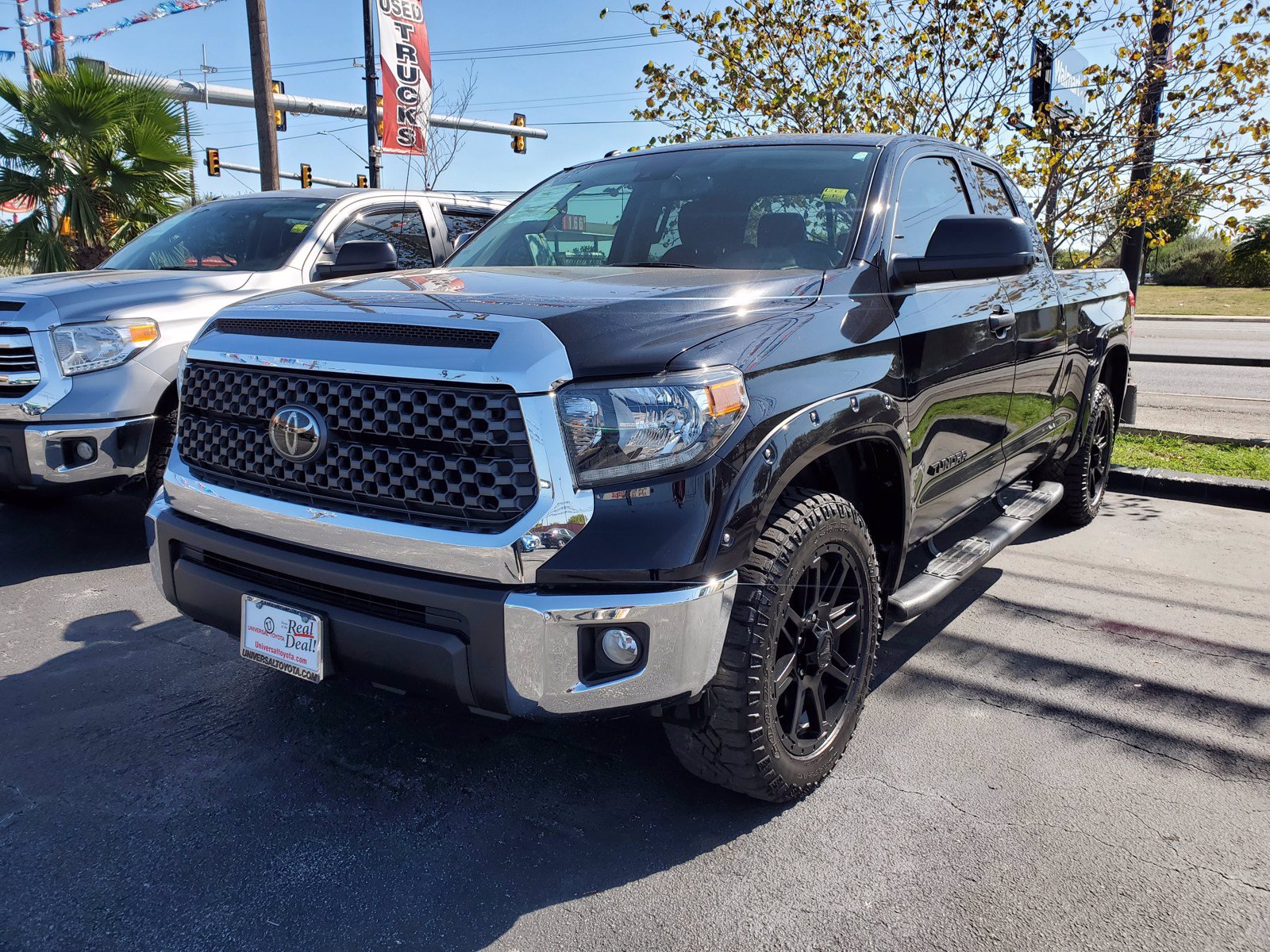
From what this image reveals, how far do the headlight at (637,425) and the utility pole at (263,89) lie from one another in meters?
11.2

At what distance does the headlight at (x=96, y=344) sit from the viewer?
4500 millimetres

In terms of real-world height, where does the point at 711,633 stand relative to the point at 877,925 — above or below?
above

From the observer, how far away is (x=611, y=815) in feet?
8.82

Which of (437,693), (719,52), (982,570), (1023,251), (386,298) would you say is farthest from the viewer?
(719,52)

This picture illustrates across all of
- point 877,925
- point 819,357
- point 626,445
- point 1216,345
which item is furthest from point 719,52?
point 1216,345

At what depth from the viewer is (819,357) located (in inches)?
103

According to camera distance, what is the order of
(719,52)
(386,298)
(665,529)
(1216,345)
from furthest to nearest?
(1216,345) → (719,52) → (386,298) → (665,529)

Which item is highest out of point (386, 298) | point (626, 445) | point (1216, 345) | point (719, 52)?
point (719, 52)

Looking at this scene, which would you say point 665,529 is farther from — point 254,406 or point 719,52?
point 719,52

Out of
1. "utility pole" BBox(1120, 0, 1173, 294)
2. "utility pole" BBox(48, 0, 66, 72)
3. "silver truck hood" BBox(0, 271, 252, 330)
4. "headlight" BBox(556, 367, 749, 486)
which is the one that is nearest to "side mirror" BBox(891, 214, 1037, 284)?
"headlight" BBox(556, 367, 749, 486)

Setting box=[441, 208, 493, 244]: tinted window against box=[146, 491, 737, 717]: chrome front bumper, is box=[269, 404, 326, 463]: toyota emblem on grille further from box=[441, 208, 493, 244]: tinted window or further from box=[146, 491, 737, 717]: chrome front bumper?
box=[441, 208, 493, 244]: tinted window

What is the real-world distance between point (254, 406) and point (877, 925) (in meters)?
2.02

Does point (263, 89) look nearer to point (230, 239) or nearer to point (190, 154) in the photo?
point (190, 154)

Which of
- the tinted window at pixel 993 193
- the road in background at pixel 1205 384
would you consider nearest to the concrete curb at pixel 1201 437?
the road in background at pixel 1205 384
